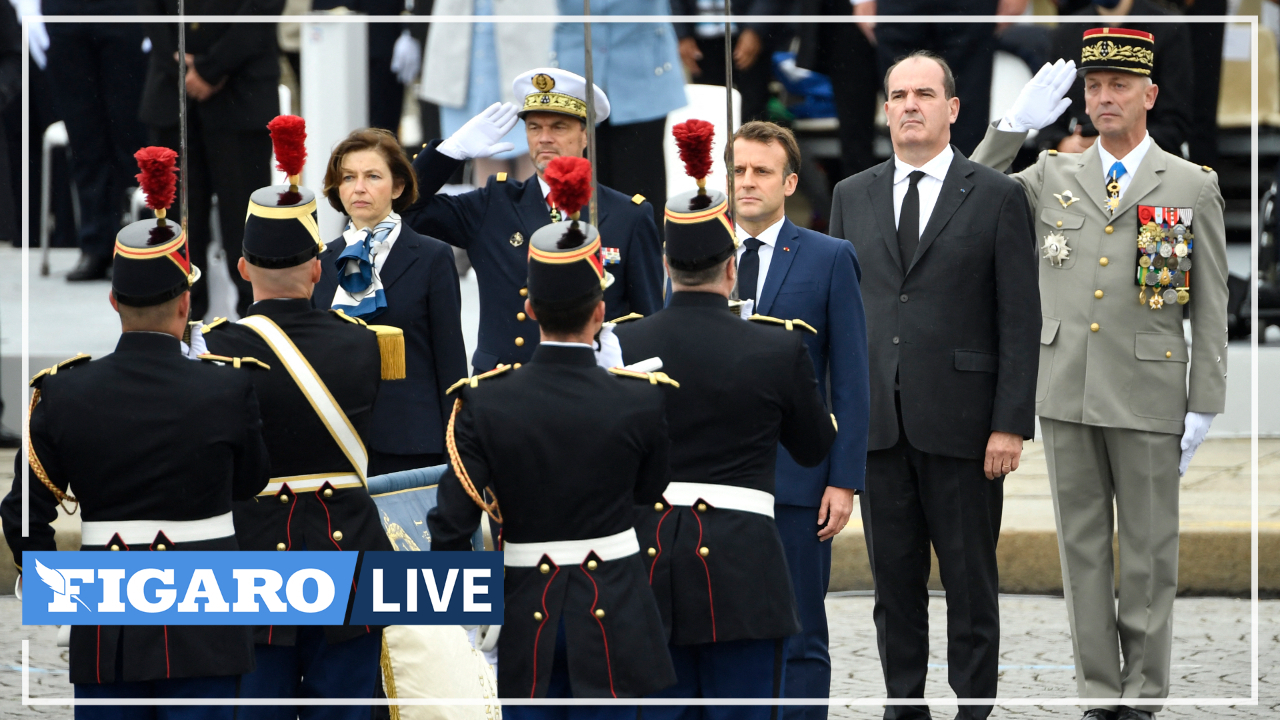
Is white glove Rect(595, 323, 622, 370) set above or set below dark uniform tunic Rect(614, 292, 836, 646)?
above

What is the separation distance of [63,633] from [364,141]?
1.81 metres

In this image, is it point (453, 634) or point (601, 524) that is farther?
point (453, 634)

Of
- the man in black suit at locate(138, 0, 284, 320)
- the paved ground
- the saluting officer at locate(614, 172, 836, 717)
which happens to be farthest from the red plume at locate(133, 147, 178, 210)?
the man in black suit at locate(138, 0, 284, 320)

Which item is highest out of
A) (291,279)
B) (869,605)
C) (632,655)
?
(291,279)

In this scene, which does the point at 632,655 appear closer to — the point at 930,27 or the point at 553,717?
the point at 553,717

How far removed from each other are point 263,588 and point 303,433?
14.5 inches

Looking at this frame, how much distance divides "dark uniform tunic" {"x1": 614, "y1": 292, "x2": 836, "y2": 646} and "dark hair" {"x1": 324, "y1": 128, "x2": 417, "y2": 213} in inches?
58.5

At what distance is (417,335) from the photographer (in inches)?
206

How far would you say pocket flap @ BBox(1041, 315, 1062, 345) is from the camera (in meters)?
5.40

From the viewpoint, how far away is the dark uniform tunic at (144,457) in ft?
12.4

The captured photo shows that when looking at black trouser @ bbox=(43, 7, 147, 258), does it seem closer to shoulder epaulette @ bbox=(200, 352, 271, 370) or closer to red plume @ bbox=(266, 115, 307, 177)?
red plume @ bbox=(266, 115, 307, 177)

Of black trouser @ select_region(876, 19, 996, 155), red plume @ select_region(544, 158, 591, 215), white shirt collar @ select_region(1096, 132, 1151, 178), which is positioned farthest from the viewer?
black trouser @ select_region(876, 19, 996, 155)

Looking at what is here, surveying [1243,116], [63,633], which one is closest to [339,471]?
[63,633]

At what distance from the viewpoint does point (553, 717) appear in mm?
3725
